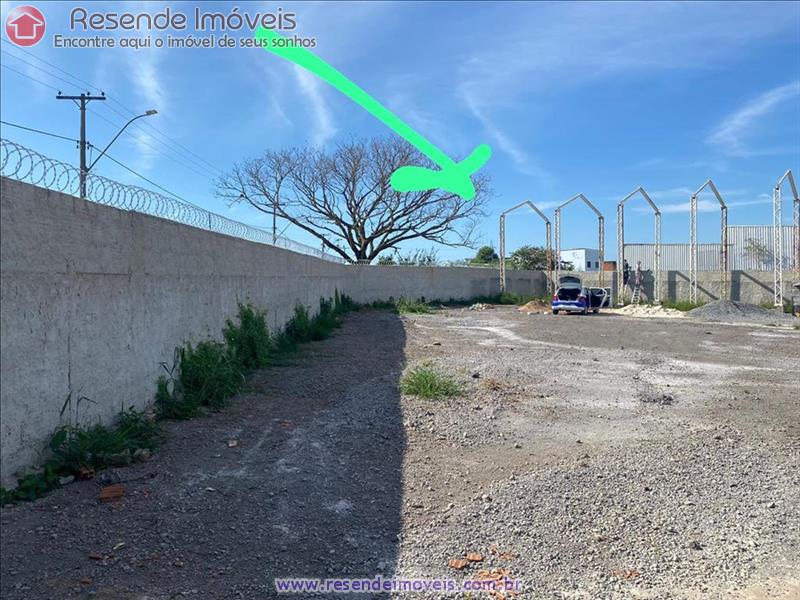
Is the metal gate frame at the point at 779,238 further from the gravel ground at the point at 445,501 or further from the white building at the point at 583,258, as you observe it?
the white building at the point at 583,258

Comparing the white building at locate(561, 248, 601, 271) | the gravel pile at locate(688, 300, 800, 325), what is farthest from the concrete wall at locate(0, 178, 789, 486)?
the white building at locate(561, 248, 601, 271)

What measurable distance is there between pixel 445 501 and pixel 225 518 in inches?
57.2

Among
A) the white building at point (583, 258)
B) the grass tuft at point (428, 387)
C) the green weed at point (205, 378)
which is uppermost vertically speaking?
the white building at point (583, 258)

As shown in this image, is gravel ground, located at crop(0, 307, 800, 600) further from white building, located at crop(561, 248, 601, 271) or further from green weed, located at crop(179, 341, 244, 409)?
white building, located at crop(561, 248, 601, 271)

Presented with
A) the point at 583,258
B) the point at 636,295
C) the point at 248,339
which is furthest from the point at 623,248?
the point at 583,258

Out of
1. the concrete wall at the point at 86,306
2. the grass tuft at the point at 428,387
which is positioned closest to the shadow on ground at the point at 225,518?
the concrete wall at the point at 86,306

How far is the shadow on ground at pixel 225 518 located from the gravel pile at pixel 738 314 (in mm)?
20032

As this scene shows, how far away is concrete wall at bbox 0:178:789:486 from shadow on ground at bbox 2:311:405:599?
57 centimetres

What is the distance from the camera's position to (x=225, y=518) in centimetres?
379

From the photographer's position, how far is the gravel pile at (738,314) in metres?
21.8

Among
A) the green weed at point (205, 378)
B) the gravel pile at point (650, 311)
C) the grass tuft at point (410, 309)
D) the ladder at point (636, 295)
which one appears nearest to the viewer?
the green weed at point (205, 378)

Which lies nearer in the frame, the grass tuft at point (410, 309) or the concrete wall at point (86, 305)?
the concrete wall at point (86, 305)

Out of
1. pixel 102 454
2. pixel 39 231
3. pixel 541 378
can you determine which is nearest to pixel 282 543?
pixel 102 454

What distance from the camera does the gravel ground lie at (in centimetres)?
325
